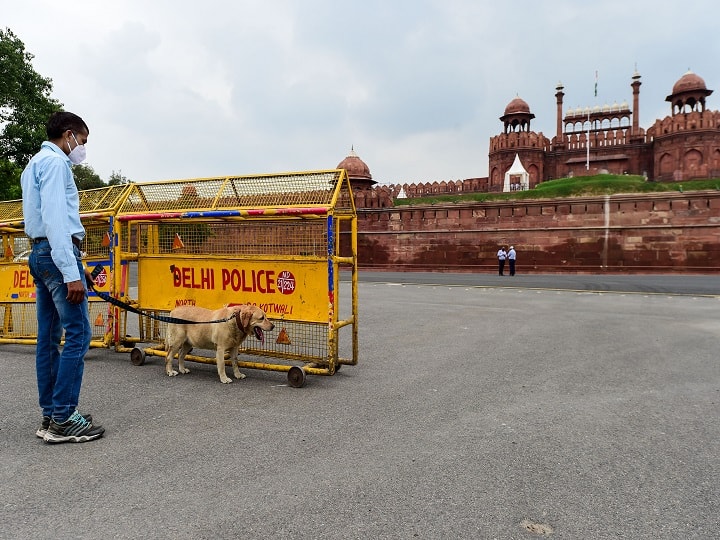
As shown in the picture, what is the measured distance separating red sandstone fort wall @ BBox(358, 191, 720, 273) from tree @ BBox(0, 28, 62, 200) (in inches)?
720

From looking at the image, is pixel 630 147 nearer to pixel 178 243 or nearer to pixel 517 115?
pixel 517 115

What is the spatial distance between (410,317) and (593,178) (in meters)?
27.5

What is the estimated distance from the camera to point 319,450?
3000mm

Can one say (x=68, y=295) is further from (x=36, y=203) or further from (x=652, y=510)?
(x=652, y=510)

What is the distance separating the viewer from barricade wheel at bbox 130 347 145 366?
17.1ft

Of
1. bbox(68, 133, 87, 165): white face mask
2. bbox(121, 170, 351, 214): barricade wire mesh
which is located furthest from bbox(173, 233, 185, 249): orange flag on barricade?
bbox(68, 133, 87, 165): white face mask

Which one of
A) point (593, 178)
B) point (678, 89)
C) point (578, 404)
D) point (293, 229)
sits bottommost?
point (578, 404)

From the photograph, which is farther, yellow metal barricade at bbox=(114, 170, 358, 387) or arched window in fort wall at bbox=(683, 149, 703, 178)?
arched window in fort wall at bbox=(683, 149, 703, 178)

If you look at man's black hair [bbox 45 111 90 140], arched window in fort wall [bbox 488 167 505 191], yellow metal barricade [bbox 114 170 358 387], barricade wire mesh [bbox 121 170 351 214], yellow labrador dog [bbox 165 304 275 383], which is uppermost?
arched window in fort wall [bbox 488 167 505 191]

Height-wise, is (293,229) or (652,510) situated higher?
(293,229)

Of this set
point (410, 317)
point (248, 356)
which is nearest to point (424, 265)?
point (410, 317)

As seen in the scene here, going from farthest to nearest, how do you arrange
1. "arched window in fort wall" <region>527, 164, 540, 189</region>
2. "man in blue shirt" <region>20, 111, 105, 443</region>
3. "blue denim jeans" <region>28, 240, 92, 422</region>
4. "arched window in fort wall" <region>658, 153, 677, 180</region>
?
"arched window in fort wall" <region>527, 164, 540, 189</region>
"arched window in fort wall" <region>658, 153, 677, 180</region>
"blue denim jeans" <region>28, 240, 92, 422</region>
"man in blue shirt" <region>20, 111, 105, 443</region>

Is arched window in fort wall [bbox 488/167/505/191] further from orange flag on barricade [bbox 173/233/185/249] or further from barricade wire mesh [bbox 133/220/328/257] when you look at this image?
orange flag on barricade [bbox 173/233/185/249]

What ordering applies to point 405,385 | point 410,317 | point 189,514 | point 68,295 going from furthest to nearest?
point 410,317 < point 405,385 < point 68,295 < point 189,514
